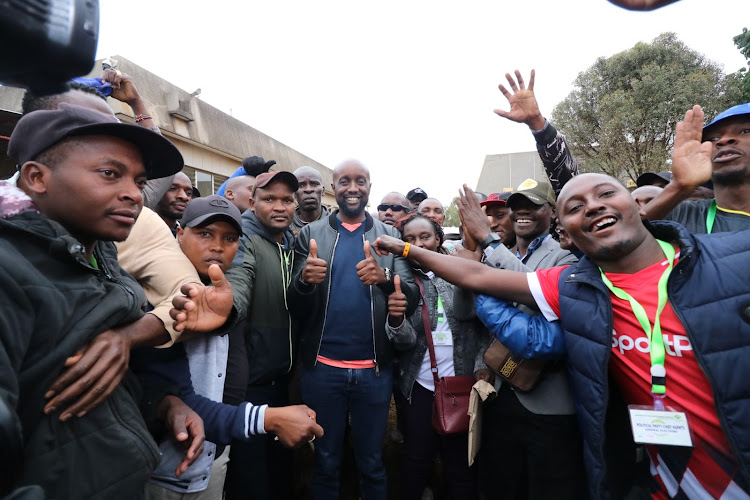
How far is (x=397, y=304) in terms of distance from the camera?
2.46m

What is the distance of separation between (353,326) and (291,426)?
1123mm

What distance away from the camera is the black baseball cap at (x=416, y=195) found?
6430mm

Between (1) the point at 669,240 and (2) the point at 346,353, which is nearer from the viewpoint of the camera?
(1) the point at 669,240

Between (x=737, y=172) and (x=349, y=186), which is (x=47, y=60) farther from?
(x=737, y=172)

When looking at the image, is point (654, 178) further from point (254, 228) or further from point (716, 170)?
point (254, 228)

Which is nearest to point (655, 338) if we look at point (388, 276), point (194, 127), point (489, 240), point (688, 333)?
point (688, 333)

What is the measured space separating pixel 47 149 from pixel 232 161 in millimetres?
9966

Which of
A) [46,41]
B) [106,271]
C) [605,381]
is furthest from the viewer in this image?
[605,381]

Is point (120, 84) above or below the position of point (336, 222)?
above

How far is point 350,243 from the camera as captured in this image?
2863 mm

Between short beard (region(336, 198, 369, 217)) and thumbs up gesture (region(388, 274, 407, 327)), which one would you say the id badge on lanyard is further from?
short beard (region(336, 198, 369, 217))

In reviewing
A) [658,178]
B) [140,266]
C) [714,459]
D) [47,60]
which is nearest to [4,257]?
[47,60]

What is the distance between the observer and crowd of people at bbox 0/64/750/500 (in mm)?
1007

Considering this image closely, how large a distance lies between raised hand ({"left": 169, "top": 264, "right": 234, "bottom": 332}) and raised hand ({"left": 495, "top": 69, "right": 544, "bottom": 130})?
7.37 ft
